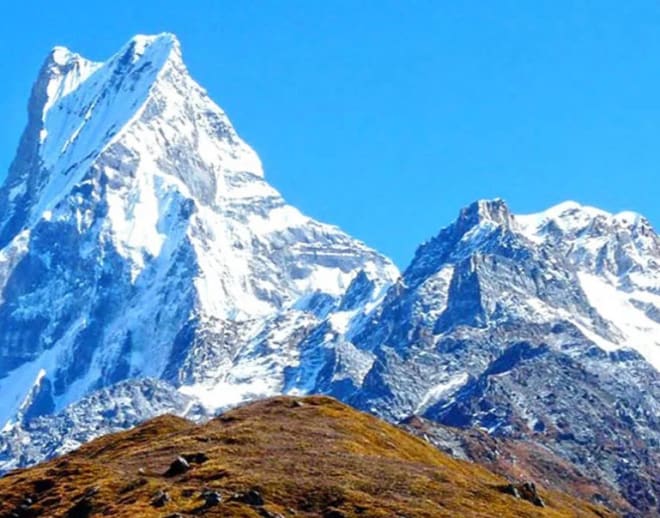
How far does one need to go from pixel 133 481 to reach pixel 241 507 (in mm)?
13494

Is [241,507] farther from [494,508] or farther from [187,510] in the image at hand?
[494,508]

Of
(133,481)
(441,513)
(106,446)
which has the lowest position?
(441,513)

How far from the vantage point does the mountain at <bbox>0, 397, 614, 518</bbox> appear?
4651 inches

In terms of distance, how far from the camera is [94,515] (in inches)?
4710

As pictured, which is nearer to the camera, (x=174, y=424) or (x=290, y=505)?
(x=290, y=505)

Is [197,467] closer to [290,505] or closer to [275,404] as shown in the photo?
A: [290,505]

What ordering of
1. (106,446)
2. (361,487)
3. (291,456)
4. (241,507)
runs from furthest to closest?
(106,446), (291,456), (361,487), (241,507)

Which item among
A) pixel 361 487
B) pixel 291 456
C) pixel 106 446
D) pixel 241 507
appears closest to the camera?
pixel 241 507

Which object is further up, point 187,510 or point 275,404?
point 275,404

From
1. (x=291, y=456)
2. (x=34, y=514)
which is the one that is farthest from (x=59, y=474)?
(x=291, y=456)

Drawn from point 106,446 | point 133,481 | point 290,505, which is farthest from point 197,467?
point 106,446

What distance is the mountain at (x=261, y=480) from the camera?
388 ft

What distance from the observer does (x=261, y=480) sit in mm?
123188

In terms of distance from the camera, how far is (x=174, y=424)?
568 feet
